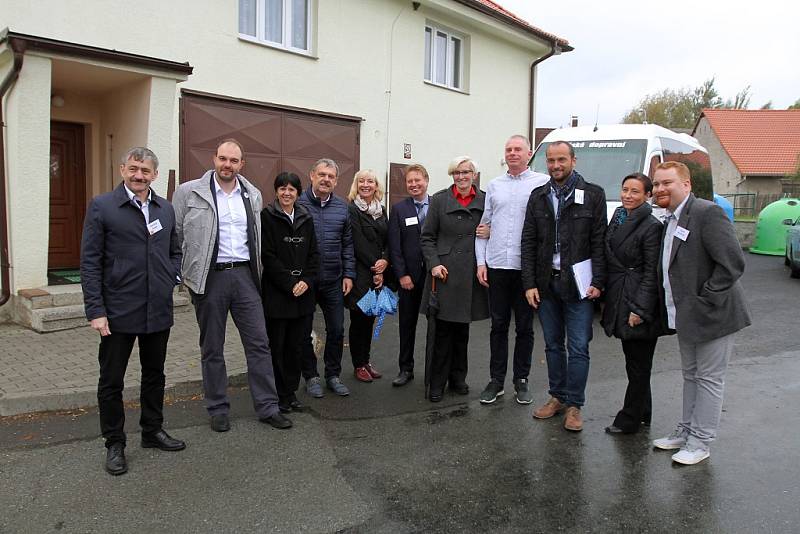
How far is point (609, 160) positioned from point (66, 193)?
817cm

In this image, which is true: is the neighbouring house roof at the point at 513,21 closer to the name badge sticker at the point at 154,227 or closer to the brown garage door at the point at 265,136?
the brown garage door at the point at 265,136

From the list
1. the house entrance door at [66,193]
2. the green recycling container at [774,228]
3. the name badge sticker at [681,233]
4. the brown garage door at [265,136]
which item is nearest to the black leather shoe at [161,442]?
the name badge sticker at [681,233]

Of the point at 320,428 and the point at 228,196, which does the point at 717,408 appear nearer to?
the point at 320,428

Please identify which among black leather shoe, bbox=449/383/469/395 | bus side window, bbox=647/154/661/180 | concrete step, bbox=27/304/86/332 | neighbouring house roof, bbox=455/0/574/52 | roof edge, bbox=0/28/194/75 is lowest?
black leather shoe, bbox=449/383/469/395

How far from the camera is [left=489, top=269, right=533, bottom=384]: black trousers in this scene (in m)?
4.89

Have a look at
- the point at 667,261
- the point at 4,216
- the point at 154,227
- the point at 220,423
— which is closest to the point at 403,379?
the point at 220,423

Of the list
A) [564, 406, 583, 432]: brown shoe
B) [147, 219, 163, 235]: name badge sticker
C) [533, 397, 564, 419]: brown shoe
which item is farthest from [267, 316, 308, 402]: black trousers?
[564, 406, 583, 432]: brown shoe

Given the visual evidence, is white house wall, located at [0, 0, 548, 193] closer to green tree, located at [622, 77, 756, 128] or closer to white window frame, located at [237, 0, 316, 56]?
white window frame, located at [237, 0, 316, 56]

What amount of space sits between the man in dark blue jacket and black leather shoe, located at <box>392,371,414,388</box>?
0.47 m

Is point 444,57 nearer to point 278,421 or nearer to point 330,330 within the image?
point 330,330

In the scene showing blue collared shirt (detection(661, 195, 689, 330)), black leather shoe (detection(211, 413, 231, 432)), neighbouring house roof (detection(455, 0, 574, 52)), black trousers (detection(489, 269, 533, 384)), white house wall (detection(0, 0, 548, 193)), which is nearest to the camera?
blue collared shirt (detection(661, 195, 689, 330))

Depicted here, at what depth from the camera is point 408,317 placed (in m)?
5.64

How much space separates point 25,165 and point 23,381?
286cm

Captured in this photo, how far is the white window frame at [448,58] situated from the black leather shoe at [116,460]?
10.3 m
